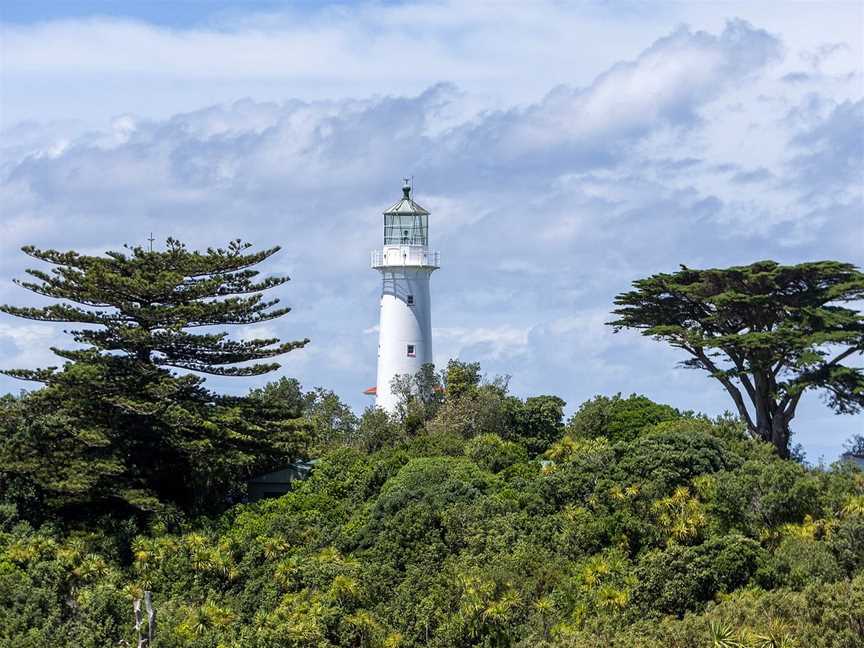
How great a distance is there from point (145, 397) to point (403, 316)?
32.4ft

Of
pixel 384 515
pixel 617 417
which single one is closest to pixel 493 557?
pixel 384 515

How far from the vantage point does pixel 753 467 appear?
3328cm

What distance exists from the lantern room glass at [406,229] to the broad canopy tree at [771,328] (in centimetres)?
651

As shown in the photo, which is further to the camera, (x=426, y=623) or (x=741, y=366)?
(x=741, y=366)

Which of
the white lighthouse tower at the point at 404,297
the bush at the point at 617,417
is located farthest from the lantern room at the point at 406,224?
the bush at the point at 617,417

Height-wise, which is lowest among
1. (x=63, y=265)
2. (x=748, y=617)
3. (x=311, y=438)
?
(x=748, y=617)

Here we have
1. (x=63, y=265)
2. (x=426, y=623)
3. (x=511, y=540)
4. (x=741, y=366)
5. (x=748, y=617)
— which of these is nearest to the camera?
(x=748, y=617)

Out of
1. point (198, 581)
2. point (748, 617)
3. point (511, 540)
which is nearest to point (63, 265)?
point (198, 581)

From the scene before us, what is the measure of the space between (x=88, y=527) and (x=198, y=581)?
5.32 meters

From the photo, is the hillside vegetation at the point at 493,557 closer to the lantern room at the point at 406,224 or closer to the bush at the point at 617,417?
the bush at the point at 617,417

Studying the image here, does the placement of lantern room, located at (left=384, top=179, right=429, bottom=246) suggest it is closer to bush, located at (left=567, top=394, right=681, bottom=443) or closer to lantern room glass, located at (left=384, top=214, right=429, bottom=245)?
lantern room glass, located at (left=384, top=214, right=429, bottom=245)

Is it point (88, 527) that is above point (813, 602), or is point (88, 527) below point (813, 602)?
above

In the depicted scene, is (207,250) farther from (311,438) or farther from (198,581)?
(198,581)

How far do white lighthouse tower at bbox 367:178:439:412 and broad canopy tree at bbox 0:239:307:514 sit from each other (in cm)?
697
